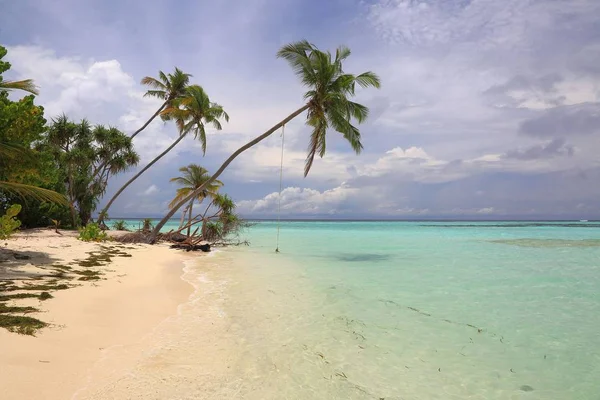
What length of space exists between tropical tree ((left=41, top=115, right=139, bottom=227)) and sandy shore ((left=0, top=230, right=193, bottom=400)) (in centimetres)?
1829

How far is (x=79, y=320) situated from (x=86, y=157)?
23.4 m

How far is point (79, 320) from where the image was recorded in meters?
4.73

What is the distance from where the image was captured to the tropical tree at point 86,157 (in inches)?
988

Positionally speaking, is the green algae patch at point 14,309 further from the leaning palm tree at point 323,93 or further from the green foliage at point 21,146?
the leaning palm tree at point 323,93

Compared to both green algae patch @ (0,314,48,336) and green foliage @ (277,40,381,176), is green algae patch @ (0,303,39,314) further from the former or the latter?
green foliage @ (277,40,381,176)

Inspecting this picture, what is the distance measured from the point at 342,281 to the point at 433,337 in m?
4.49

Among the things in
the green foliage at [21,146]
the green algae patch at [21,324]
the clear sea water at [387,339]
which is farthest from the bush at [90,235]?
the green algae patch at [21,324]

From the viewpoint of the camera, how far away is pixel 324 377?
3734 millimetres

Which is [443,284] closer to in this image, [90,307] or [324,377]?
[324,377]

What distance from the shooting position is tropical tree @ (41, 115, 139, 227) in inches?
988

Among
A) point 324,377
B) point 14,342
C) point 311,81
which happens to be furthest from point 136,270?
point 311,81

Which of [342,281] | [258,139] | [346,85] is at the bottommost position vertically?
[342,281]

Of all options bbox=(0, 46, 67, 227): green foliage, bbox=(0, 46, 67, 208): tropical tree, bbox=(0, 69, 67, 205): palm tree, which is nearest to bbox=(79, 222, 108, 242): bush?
bbox=(0, 46, 67, 227): green foliage

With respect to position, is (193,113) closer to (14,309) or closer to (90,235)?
(90,235)
